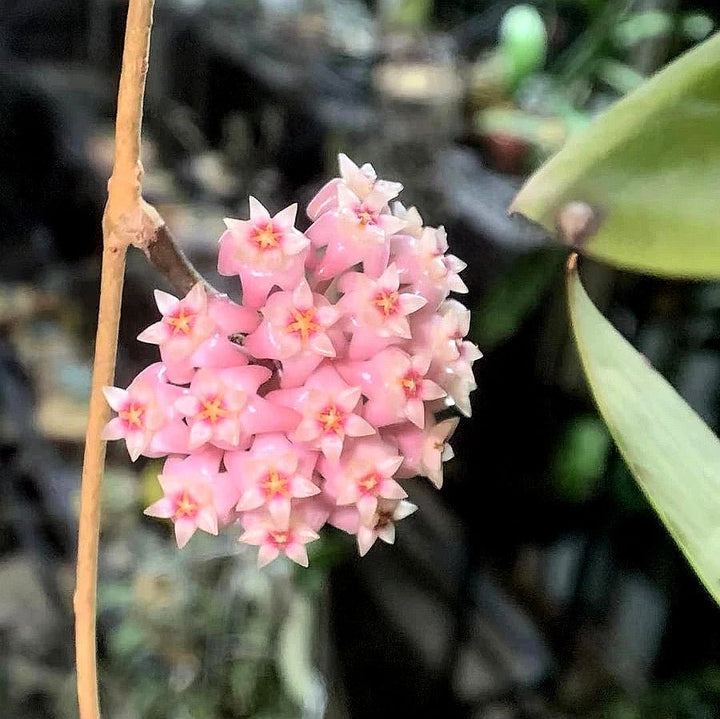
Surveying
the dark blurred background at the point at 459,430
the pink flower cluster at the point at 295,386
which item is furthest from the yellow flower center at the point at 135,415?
the dark blurred background at the point at 459,430

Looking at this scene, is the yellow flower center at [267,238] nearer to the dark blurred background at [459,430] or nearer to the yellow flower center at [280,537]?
the yellow flower center at [280,537]

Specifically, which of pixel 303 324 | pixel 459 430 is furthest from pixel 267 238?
pixel 459 430

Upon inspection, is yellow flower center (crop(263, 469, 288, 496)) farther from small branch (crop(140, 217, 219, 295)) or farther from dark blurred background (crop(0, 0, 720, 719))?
dark blurred background (crop(0, 0, 720, 719))

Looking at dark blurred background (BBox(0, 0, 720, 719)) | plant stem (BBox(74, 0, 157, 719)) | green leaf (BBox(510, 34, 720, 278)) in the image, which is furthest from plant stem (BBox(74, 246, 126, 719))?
dark blurred background (BBox(0, 0, 720, 719))

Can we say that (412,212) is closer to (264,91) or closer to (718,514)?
(718,514)

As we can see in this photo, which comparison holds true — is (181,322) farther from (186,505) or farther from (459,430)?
(459,430)

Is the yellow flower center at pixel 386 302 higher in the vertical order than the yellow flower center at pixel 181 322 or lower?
higher
